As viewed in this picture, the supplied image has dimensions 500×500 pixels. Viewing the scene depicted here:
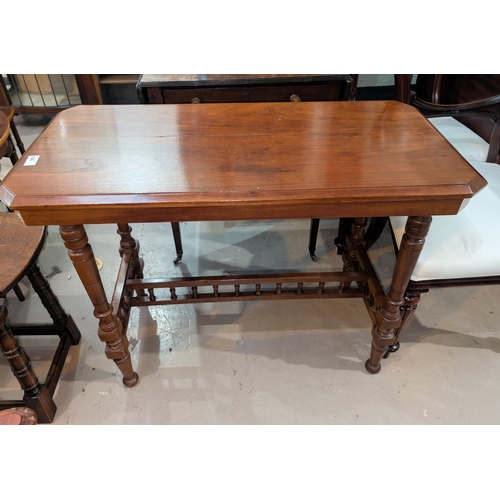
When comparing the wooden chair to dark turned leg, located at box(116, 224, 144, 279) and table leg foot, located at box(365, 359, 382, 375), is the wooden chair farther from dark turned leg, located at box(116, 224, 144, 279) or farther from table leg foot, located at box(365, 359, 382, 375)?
dark turned leg, located at box(116, 224, 144, 279)

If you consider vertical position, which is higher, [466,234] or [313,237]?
[466,234]

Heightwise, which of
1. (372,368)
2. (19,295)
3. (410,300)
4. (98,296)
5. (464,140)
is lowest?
(372,368)

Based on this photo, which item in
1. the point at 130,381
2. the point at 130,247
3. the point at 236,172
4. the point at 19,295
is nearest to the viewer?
the point at 236,172

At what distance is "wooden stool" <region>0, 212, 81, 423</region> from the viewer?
43.3 inches

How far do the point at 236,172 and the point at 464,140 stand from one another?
1101mm

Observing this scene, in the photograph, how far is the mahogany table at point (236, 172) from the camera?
890 millimetres

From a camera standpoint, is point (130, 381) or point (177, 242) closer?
point (130, 381)

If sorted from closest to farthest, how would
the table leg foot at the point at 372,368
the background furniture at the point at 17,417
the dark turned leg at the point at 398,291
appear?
the background furniture at the point at 17,417 → the dark turned leg at the point at 398,291 → the table leg foot at the point at 372,368

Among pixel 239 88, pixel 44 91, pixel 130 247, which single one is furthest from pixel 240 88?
pixel 44 91

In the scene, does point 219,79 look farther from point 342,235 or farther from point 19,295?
point 19,295

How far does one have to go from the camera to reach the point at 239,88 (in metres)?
1.46

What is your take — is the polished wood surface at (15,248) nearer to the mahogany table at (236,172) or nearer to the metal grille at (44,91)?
the mahogany table at (236,172)

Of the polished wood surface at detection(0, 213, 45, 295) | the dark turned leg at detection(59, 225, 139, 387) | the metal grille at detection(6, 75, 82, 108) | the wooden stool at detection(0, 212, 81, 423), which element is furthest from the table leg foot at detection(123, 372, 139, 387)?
the metal grille at detection(6, 75, 82, 108)

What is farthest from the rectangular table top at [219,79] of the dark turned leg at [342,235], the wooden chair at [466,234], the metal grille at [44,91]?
the metal grille at [44,91]
